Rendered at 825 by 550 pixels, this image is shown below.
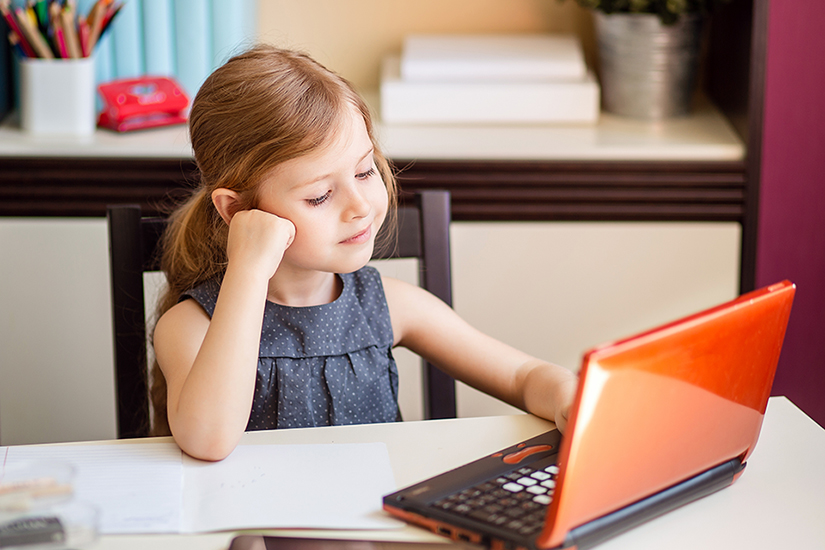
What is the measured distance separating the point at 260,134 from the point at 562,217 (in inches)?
34.1

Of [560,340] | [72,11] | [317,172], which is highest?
[72,11]

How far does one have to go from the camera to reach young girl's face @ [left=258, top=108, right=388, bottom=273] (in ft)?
3.16

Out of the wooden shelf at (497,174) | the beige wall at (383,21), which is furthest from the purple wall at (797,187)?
the beige wall at (383,21)

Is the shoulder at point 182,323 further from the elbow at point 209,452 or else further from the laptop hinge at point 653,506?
the laptop hinge at point 653,506

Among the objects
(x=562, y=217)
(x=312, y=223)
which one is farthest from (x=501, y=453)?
(x=562, y=217)

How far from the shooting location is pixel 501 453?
0.80m

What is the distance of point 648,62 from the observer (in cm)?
178

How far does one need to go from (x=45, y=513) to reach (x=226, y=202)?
1.44 feet

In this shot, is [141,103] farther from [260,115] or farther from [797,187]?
[797,187]

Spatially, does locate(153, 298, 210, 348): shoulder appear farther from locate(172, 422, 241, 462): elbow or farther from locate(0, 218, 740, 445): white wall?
locate(0, 218, 740, 445): white wall

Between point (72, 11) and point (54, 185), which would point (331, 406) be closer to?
point (54, 185)

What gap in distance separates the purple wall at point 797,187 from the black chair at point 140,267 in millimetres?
784

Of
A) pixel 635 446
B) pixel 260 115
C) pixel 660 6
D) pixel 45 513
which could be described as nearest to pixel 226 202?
pixel 260 115

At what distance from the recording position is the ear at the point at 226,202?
1002 millimetres
